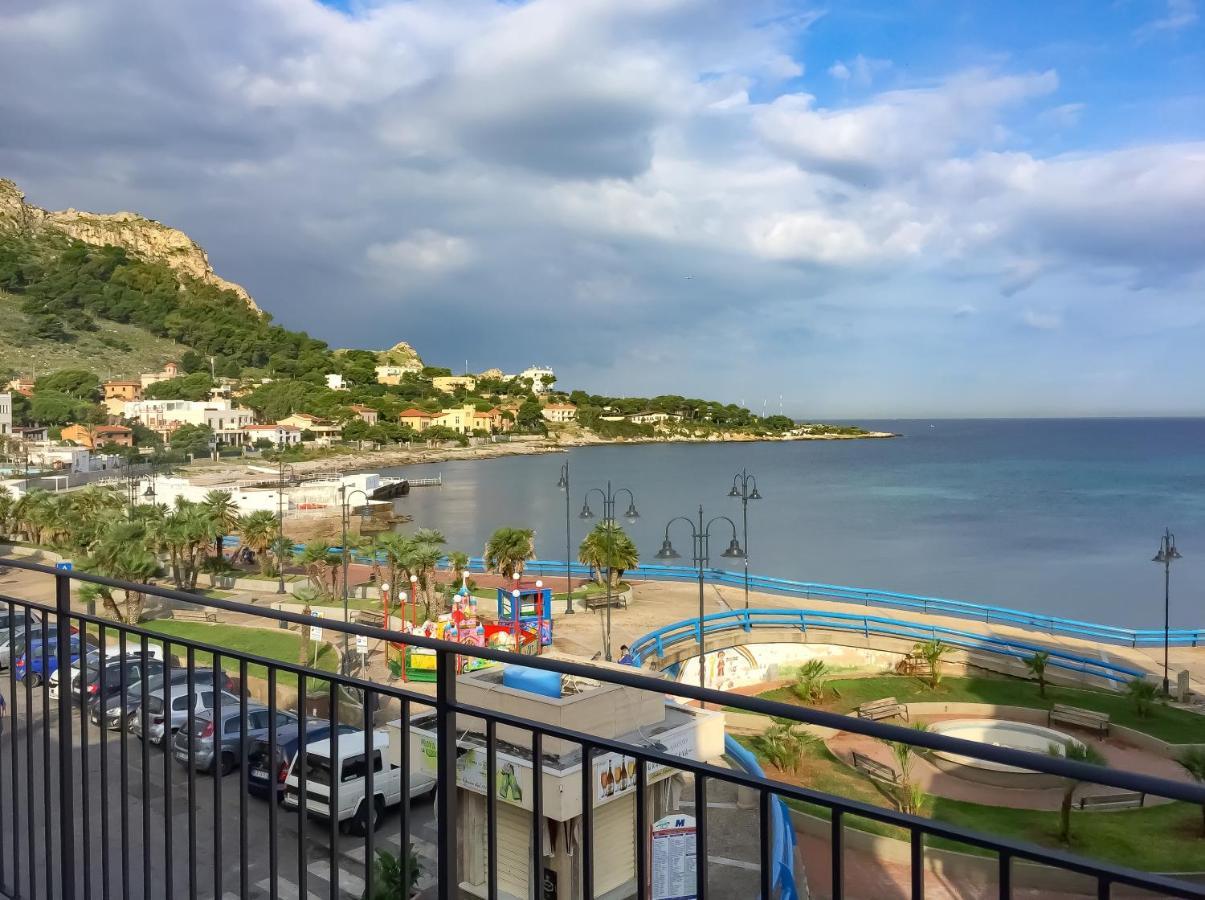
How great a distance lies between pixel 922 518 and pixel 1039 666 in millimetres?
46245

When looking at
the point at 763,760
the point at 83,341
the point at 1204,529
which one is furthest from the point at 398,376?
the point at 763,760

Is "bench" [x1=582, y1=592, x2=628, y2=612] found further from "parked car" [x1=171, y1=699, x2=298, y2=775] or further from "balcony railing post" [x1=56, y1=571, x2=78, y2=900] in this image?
"balcony railing post" [x1=56, y1=571, x2=78, y2=900]

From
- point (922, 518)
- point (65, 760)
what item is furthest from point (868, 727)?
point (922, 518)

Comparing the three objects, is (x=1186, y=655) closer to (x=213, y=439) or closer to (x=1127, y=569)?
(x=1127, y=569)

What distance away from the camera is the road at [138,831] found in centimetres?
303

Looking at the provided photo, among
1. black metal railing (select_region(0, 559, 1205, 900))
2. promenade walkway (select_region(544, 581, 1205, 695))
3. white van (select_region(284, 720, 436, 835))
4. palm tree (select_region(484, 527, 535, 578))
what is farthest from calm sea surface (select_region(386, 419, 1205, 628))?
black metal railing (select_region(0, 559, 1205, 900))

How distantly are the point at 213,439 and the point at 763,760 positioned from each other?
297ft

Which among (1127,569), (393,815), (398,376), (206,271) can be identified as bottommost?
(1127,569)

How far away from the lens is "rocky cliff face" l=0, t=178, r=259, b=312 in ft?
547

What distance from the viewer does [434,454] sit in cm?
11594

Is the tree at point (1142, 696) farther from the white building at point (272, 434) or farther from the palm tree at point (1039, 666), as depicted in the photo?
the white building at point (272, 434)

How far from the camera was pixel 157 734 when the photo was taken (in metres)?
4.64

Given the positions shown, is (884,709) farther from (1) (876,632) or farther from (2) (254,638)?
(2) (254,638)

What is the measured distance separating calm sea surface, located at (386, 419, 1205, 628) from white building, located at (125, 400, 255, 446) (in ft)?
73.2
